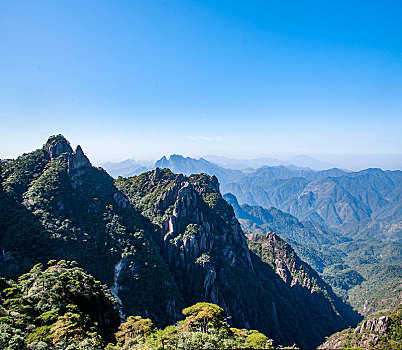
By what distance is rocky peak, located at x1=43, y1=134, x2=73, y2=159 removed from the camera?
10100 cm

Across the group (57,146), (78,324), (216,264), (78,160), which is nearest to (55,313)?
(78,324)

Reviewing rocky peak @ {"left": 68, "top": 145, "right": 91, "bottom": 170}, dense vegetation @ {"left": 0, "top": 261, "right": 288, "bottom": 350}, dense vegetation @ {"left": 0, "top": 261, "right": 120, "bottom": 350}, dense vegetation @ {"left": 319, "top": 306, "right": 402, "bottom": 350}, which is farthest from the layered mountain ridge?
dense vegetation @ {"left": 319, "top": 306, "right": 402, "bottom": 350}

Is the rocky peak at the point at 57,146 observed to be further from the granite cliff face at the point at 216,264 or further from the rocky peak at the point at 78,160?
the granite cliff face at the point at 216,264

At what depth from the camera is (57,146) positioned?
10181 centimetres

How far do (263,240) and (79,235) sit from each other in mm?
160305

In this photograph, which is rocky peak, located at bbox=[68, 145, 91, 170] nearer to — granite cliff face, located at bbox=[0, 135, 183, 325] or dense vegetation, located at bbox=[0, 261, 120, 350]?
granite cliff face, located at bbox=[0, 135, 183, 325]

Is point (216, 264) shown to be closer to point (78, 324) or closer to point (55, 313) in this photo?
point (78, 324)

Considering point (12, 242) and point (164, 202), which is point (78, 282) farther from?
point (164, 202)

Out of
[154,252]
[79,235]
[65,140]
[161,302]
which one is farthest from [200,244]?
[65,140]

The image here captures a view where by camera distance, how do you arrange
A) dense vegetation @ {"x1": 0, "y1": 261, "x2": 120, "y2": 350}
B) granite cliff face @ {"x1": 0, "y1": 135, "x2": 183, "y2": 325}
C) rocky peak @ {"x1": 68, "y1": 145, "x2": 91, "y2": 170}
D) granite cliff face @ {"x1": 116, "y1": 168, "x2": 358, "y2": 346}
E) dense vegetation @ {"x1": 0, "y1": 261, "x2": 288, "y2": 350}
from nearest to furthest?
dense vegetation @ {"x1": 0, "y1": 261, "x2": 120, "y2": 350} → dense vegetation @ {"x1": 0, "y1": 261, "x2": 288, "y2": 350} → granite cliff face @ {"x1": 0, "y1": 135, "x2": 183, "y2": 325} → granite cliff face @ {"x1": 116, "y1": 168, "x2": 358, "y2": 346} → rocky peak @ {"x1": 68, "y1": 145, "x2": 91, "y2": 170}

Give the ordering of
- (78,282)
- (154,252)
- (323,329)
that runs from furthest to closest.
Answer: (323,329), (154,252), (78,282)

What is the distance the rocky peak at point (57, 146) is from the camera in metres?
101

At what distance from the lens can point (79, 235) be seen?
252ft

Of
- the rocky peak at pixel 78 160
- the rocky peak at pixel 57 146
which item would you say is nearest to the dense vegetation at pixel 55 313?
the rocky peak at pixel 78 160
